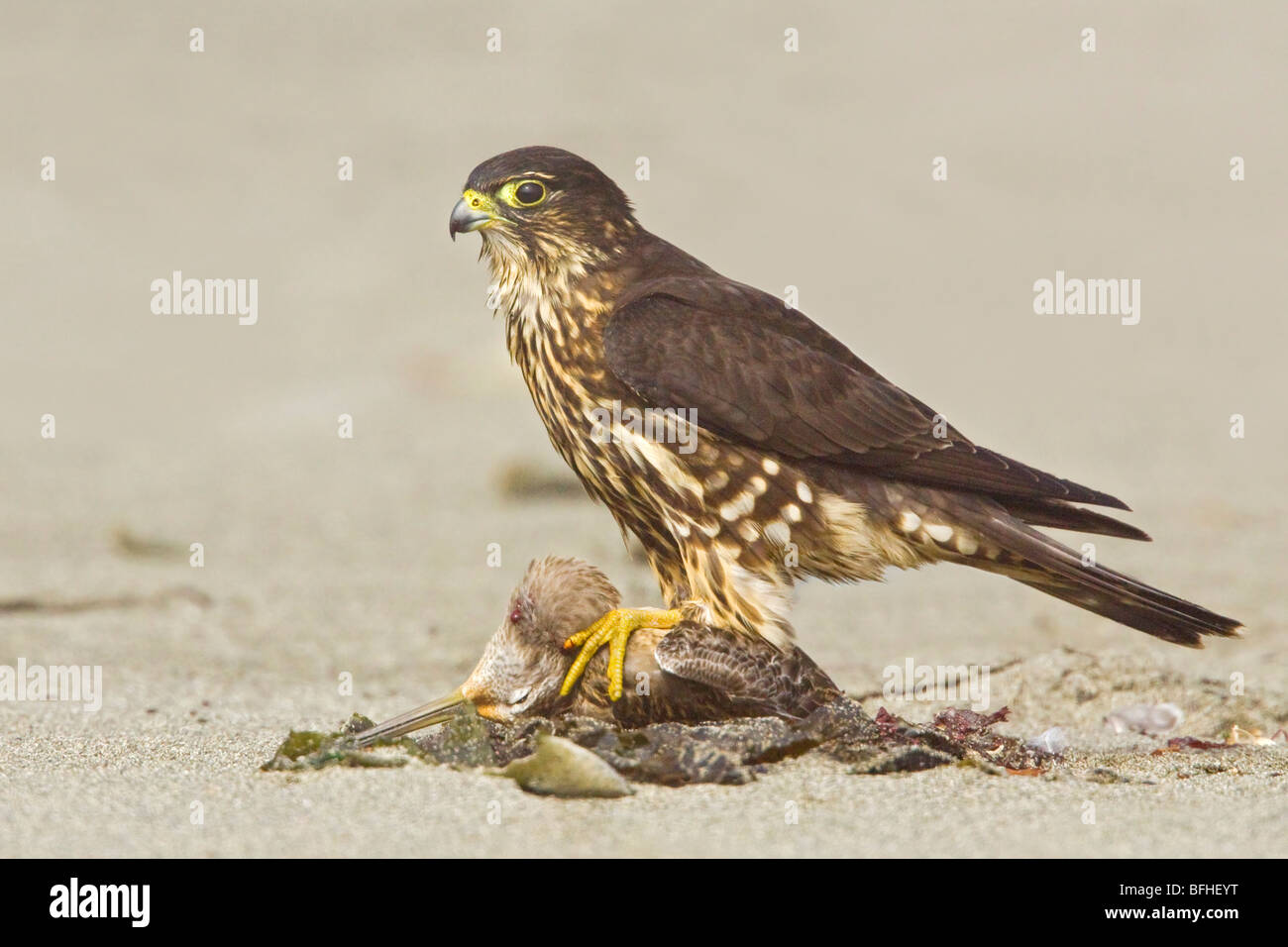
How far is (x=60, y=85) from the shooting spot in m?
17.0

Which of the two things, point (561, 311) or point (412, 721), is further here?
point (561, 311)

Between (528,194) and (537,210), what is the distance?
50mm

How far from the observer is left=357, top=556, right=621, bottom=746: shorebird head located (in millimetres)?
3994

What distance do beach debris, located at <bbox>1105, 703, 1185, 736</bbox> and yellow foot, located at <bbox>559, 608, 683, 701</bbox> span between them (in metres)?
1.53

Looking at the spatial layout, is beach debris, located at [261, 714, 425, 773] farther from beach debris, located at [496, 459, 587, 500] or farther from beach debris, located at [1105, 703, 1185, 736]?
beach debris, located at [496, 459, 587, 500]

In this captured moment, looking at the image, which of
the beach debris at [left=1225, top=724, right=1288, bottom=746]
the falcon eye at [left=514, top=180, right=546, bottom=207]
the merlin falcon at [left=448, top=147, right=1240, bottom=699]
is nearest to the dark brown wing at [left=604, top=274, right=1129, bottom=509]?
the merlin falcon at [left=448, top=147, right=1240, bottom=699]

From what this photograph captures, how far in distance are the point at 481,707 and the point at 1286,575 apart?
14.7 ft

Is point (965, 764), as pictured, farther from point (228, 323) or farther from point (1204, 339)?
point (228, 323)

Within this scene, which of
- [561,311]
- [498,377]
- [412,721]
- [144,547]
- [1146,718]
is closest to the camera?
[412,721]

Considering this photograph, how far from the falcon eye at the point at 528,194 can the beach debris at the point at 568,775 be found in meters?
1.68

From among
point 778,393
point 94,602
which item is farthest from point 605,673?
point 94,602

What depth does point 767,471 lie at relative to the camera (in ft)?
13.5

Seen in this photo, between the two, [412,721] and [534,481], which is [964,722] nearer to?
[412,721]

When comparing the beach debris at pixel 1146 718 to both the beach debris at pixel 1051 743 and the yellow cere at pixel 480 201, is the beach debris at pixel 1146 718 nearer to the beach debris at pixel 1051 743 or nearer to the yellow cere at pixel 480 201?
the beach debris at pixel 1051 743
